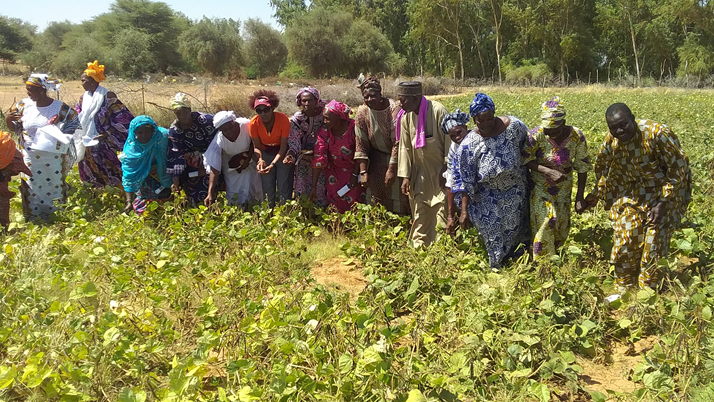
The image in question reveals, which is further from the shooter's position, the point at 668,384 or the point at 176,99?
the point at 176,99

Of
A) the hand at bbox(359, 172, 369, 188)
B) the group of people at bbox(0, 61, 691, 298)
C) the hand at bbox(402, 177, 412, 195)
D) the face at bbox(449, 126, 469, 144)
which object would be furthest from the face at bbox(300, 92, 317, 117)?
the face at bbox(449, 126, 469, 144)

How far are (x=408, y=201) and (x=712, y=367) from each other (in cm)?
291

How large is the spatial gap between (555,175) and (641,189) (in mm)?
559

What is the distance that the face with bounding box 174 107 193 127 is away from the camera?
16.4 ft

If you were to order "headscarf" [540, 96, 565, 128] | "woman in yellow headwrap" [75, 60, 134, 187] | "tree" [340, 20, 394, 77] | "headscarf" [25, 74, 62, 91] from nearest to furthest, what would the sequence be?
"headscarf" [540, 96, 565, 128] → "headscarf" [25, 74, 62, 91] → "woman in yellow headwrap" [75, 60, 134, 187] → "tree" [340, 20, 394, 77]

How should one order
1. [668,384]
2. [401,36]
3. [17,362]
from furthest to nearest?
[401,36] < [17,362] < [668,384]

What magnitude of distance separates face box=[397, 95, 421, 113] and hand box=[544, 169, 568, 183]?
3.67 ft

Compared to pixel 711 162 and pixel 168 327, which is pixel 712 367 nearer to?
pixel 168 327

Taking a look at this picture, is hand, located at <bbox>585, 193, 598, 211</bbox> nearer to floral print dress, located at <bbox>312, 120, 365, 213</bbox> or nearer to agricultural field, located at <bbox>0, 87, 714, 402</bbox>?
agricultural field, located at <bbox>0, 87, 714, 402</bbox>

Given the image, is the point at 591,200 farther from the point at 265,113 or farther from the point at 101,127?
the point at 101,127

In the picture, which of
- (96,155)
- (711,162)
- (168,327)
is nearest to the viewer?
(168,327)

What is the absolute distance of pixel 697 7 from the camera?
32.8 meters

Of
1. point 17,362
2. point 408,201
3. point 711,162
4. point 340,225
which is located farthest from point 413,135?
point 711,162

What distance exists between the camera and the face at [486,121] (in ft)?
11.7
